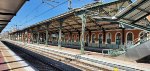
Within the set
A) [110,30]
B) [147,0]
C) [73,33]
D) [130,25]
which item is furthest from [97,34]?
[147,0]

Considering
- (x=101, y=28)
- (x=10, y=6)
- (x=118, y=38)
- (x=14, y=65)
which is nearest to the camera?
(x=10, y=6)

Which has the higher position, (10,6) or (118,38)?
(10,6)

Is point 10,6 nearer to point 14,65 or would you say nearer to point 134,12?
point 14,65

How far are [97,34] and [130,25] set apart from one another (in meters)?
21.1

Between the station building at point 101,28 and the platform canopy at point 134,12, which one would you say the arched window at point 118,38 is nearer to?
the station building at point 101,28

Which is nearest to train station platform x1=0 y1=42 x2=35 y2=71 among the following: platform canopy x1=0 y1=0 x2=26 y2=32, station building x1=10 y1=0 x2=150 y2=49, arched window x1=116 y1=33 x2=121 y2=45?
platform canopy x1=0 y1=0 x2=26 y2=32

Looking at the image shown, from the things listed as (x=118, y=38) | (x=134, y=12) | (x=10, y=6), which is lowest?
(x=118, y=38)

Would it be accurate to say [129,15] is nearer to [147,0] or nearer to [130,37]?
[147,0]

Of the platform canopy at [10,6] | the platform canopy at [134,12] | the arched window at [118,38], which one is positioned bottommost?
the arched window at [118,38]

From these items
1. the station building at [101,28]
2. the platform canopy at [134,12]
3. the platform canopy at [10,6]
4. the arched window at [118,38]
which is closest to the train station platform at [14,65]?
the platform canopy at [10,6]

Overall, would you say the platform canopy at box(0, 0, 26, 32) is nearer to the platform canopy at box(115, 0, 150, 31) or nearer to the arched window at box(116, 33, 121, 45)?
the platform canopy at box(115, 0, 150, 31)

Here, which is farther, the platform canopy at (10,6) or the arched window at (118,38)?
the arched window at (118,38)

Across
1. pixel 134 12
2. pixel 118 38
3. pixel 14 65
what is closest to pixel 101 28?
pixel 118 38

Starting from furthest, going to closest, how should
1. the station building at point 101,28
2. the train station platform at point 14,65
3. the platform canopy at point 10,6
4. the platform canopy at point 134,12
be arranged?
the station building at point 101,28 < the platform canopy at point 134,12 < the train station platform at point 14,65 < the platform canopy at point 10,6
